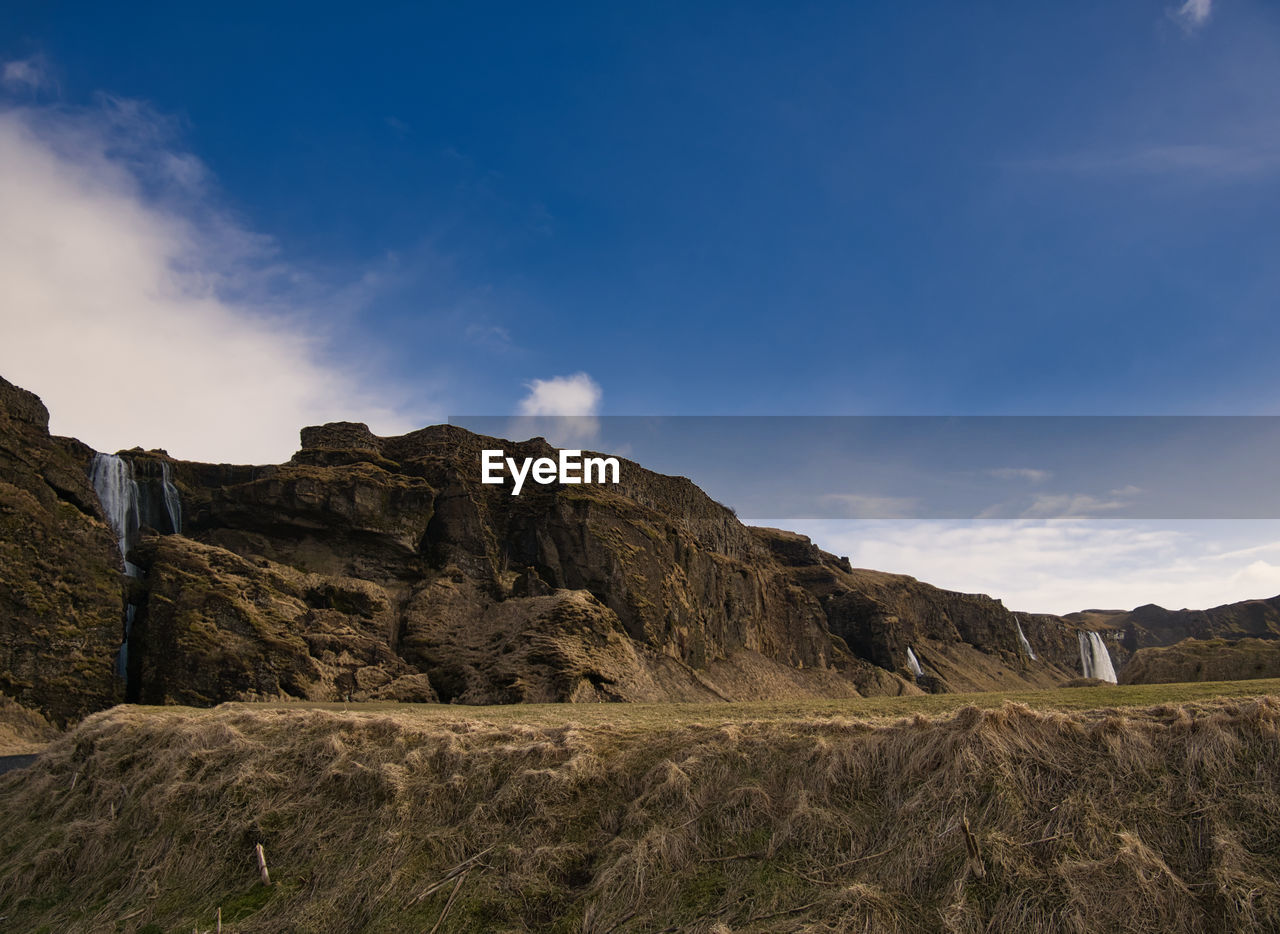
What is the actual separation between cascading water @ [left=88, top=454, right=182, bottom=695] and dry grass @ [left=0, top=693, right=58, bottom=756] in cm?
923

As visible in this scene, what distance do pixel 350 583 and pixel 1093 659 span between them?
185 meters

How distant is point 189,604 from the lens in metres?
38.5

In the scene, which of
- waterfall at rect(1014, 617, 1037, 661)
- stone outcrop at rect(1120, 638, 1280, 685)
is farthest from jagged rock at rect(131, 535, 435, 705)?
waterfall at rect(1014, 617, 1037, 661)

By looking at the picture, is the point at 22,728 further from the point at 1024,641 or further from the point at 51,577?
the point at 1024,641

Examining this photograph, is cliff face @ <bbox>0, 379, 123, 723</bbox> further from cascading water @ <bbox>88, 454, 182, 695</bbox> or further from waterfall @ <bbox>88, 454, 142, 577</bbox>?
waterfall @ <bbox>88, 454, 142, 577</bbox>

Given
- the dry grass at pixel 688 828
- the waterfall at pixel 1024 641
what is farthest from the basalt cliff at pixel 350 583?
the waterfall at pixel 1024 641

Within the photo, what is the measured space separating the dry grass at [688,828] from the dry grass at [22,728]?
1677 cm

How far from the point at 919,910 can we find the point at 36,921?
17604mm

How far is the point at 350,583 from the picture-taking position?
48.5 metres

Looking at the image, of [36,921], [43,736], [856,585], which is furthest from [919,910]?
[856,585]

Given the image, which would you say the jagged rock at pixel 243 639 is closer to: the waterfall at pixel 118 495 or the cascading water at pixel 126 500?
the cascading water at pixel 126 500

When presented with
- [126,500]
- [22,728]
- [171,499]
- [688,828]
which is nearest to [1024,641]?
[171,499]

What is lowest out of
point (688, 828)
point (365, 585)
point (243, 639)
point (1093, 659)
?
point (1093, 659)

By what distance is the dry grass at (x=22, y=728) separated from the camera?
3136 cm
